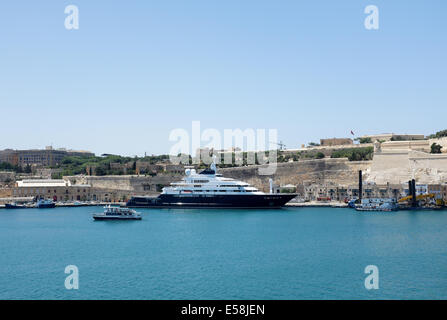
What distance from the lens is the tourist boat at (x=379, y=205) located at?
144 feet

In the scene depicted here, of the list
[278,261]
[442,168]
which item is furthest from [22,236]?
[442,168]

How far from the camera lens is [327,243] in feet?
75.8

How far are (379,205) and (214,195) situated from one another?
1396cm

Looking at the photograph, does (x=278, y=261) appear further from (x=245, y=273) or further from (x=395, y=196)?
(x=395, y=196)

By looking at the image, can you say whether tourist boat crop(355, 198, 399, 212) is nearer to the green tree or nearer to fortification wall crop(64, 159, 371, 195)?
fortification wall crop(64, 159, 371, 195)

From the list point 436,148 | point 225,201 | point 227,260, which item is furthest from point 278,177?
point 227,260

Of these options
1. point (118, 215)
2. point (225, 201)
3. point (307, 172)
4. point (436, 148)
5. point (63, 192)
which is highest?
point (436, 148)

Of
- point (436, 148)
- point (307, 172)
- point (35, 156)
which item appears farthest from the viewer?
point (35, 156)

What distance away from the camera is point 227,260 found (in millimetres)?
19141

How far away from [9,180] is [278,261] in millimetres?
58584

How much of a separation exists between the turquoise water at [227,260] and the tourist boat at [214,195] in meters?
12.0

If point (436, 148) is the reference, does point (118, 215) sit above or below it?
below

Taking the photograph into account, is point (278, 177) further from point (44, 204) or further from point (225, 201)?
point (44, 204)

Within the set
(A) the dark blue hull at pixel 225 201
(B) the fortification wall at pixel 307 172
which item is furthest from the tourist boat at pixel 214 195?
(B) the fortification wall at pixel 307 172
